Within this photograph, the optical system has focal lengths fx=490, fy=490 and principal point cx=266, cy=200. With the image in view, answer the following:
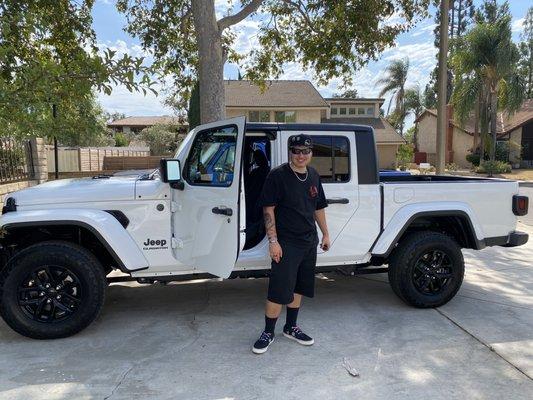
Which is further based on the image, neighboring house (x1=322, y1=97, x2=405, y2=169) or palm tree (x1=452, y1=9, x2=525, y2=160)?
neighboring house (x1=322, y1=97, x2=405, y2=169)

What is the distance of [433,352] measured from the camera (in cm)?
400

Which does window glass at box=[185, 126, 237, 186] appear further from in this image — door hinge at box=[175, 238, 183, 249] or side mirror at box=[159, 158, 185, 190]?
door hinge at box=[175, 238, 183, 249]

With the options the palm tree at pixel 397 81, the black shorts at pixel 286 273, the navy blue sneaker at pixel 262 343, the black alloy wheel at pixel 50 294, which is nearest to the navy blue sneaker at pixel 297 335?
the navy blue sneaker at pixel 262 343

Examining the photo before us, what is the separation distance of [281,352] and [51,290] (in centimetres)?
202

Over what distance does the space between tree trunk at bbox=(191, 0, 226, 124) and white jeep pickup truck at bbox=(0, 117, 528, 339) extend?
Result: 3234 millimetres

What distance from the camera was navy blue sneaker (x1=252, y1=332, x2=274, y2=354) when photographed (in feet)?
13.0

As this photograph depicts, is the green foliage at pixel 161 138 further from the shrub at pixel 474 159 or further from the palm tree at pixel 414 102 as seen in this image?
the palm tree at pixel 414 102

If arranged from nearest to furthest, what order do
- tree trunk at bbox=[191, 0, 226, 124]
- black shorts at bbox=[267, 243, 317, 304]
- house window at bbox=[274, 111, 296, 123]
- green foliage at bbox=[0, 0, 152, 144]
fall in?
green foliage at bbox=[0, 0, 152, 144] → black shorts at bbox=[267, 243, 317, 304] → tree trunk at bbox=[191, 0, 226, 124] → house window at bbox=[274, 111, 296, 123]

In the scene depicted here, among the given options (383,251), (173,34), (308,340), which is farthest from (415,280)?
(173,34)

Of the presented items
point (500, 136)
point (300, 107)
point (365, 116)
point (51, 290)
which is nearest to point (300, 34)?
point (51, 290)

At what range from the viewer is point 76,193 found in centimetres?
427

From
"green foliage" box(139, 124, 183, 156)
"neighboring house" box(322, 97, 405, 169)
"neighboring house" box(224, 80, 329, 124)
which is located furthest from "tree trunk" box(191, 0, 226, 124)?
"green foliage" box(139, 124, 183, 156)

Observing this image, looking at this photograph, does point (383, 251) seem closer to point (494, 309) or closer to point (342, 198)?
point (342, 198)

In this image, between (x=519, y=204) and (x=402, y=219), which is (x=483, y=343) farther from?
(x=519, y=204)
